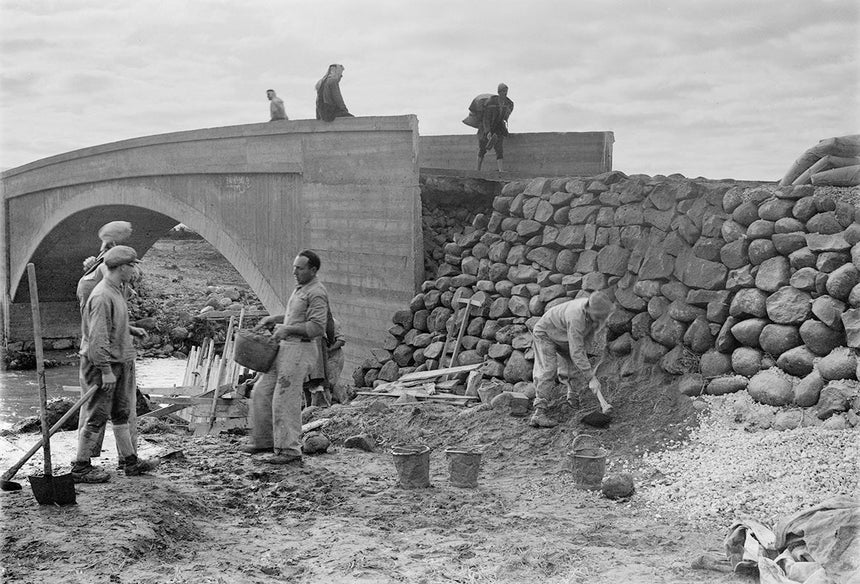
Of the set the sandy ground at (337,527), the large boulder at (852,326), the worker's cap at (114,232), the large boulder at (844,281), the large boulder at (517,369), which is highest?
the worker's cap at (114,232)

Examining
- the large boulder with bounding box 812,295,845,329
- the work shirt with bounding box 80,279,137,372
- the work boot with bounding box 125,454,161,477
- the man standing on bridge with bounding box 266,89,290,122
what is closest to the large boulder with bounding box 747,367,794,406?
the large boulder with bounding box 812,295,845,329

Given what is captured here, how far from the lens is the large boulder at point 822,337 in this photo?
721 centimetres

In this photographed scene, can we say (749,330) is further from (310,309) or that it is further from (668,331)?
(310,309)

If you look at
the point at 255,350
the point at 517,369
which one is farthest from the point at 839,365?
the point at 255,350

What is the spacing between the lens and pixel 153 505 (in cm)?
541

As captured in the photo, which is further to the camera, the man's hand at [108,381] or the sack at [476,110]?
the sack at [476,110]

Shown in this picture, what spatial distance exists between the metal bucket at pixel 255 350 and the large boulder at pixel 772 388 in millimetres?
4048

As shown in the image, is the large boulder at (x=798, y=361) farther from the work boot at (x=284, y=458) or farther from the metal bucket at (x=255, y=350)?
the metal bucket at (x=255, y=350)

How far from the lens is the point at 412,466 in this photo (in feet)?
20.9

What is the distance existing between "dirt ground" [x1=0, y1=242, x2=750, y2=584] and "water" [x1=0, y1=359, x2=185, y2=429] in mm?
11149

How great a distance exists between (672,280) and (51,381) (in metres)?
17.1

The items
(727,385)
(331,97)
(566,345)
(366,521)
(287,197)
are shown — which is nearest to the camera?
(366,521)

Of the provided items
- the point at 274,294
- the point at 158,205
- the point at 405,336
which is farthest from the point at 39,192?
the point at 405,336

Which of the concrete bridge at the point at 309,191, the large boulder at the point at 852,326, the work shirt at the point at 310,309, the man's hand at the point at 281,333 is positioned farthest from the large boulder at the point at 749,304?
the concrete bridge at the point at 309,191
